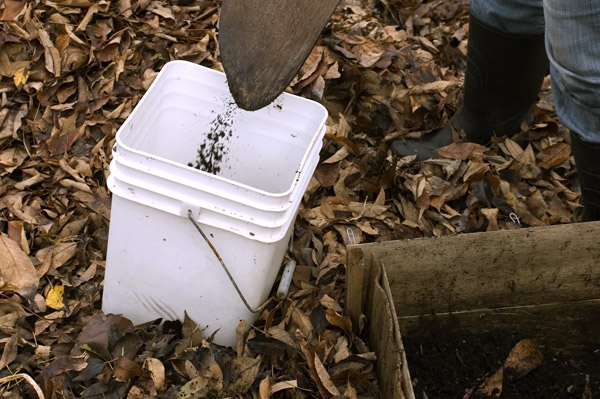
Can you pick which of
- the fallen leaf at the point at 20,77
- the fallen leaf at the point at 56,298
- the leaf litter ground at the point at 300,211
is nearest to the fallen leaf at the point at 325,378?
the leaf litter ground at the point at 300,211

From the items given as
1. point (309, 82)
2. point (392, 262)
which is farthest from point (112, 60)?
point (392, 262)

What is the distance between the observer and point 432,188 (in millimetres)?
2723

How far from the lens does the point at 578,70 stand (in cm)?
201

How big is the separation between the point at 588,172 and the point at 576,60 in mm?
499

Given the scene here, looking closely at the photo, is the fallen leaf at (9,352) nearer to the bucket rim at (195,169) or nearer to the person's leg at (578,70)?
the bucket rim at (195,169)

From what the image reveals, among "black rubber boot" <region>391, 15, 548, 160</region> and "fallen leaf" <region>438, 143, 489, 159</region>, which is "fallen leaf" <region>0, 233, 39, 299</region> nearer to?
"black rubber boot" <region>391, 15, 548, 160</region>

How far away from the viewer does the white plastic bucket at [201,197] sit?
1.92m

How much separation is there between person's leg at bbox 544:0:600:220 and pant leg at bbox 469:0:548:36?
46 centimetres

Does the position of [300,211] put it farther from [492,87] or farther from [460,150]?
[492,87]

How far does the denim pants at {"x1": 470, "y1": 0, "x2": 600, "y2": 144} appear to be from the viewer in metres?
1.92

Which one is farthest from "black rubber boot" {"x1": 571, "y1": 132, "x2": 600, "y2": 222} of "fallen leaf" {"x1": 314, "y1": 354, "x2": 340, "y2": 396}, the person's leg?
"fallen leaf" {"x1": 314, "y1": 354, "x2": 340, "y2": 396}

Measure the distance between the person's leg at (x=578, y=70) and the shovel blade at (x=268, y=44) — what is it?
2.02ft

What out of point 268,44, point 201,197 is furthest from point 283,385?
point 268,44

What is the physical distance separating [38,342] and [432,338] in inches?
48.0
